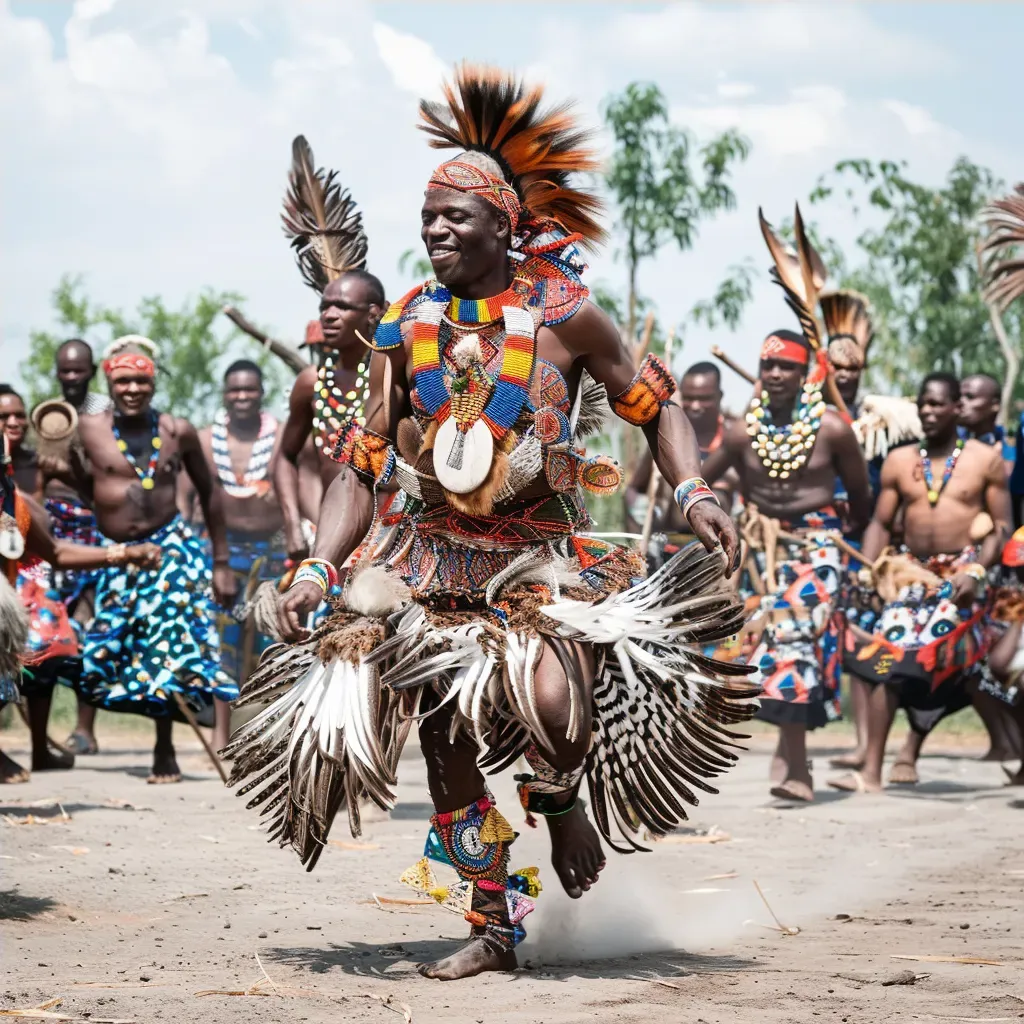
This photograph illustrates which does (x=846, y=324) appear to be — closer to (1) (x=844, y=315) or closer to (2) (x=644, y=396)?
(1) (x=844, y=315)

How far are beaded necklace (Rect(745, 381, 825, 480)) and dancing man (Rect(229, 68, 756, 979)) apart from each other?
452 cm

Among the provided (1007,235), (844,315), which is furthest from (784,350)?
(844,315)

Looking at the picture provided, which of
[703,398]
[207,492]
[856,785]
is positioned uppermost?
[703,398]

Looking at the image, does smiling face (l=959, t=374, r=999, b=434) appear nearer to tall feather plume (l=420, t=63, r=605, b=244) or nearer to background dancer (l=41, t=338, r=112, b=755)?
background dancer (l=41, t=338, r=112, b=755)

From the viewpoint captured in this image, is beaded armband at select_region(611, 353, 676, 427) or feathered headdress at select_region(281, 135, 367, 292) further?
A: feathered headdress at select_region(281, 135, 367, 292)

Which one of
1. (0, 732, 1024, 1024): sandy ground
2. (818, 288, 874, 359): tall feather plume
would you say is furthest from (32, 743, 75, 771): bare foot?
(818, 288, 874, 359): tall feather plume

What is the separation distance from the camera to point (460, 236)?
4.50 m

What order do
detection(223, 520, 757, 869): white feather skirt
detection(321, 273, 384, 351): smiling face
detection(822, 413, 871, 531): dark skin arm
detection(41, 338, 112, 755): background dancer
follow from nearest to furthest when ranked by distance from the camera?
detection(223, 520, 757, 869): white feather skirt
detection(321, 273, 384, 351): smiling face
detection(822, 413, 871, 531): dark skin arm
detection(41, 338, 112, 755): background dancer

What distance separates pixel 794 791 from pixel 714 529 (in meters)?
4.55

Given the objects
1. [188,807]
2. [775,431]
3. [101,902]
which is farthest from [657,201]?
[101,902]

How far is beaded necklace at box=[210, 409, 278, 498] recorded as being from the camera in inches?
485

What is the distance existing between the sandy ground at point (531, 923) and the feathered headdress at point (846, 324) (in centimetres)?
362

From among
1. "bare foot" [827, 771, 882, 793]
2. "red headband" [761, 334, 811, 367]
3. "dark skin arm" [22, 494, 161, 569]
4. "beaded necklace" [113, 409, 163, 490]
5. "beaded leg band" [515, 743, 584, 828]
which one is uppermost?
"red headband" [761, 334, 811, 367]

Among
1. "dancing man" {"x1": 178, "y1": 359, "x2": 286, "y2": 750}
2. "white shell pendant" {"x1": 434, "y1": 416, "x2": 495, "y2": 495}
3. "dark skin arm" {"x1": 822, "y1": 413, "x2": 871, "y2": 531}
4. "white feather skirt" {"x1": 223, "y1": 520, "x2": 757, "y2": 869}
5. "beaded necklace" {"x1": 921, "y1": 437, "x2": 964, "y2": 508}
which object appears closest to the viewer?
"white feather skirt" {"x1": 223, "y1": 520, "x2": 757, "y2": 869}
